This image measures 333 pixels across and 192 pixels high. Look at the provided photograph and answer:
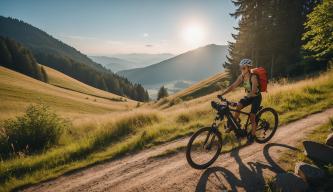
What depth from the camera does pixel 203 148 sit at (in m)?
7.73

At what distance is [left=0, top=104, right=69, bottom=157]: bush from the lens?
10938mm

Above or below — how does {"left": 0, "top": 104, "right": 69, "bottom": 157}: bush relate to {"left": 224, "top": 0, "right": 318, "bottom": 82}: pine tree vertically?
below

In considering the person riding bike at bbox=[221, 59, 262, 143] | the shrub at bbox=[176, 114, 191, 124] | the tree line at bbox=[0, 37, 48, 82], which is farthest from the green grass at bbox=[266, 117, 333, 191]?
the tree line at bbox=[0, 37, 48, 82]

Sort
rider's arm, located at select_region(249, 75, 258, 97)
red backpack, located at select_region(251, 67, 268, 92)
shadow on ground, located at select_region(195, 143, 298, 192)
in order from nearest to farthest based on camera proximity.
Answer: shadow on ground, located at select_region(195, 143, 298, 192) < rider's arm, located at select_region(249, 75, 258, 97) < red backpack, located at select_region(251, 67, 268, 92)

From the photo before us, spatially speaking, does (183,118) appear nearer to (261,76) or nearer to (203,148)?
(203,148)

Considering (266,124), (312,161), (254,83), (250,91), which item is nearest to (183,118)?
(266,124)


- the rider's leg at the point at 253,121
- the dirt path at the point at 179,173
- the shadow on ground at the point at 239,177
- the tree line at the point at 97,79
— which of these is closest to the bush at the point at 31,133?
the dirt path at the point at 179,173

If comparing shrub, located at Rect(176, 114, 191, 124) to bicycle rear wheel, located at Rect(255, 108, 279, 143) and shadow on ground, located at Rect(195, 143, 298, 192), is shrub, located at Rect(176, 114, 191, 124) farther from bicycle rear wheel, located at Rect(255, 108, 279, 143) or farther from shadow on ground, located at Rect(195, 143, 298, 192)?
shadow on ground, located at Rect(195, 143, 298, 192)

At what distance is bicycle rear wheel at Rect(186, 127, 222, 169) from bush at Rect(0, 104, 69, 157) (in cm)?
695

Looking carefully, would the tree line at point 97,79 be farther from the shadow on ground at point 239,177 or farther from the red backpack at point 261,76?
the shadow on ground at point 239,177

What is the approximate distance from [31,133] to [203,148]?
7995 mm

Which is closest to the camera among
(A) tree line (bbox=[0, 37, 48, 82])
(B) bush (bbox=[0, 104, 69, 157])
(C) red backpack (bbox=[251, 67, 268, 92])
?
(C) red backpack (bbox=[251, 67, 268, 92])

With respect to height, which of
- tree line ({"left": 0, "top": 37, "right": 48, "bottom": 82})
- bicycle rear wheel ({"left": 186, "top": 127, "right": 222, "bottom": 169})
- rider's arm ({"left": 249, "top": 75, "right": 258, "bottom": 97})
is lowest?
bicycle rear wheel ({"left": 186, "top": 127, "right": 222, "bottom": 169})

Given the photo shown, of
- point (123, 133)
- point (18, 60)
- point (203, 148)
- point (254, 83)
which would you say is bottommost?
point (203, 148)
